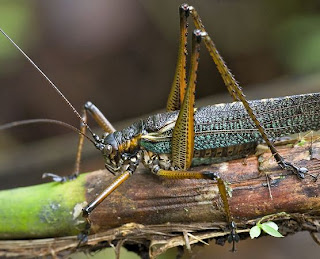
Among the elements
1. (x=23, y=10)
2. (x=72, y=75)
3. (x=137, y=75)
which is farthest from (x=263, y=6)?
(x=23, y=10)

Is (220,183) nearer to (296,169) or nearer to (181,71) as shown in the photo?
(296,169)

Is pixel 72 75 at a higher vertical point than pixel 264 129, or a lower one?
higher

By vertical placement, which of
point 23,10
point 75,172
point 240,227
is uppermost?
point 23,10

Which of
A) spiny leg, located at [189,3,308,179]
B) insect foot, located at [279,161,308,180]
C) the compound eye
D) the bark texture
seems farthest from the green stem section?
insect foot, located at [279,161,308,180]

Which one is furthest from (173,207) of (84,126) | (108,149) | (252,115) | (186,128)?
(84,126)

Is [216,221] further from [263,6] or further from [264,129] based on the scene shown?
[263,6]

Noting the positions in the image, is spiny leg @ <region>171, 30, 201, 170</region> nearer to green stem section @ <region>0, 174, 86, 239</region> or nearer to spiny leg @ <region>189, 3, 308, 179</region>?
spiny leg @ <region>189, 3, 308, 179</region>

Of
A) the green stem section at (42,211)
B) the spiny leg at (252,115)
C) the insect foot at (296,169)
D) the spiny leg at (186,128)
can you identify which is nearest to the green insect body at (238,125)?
the spiny leg at (186,128)

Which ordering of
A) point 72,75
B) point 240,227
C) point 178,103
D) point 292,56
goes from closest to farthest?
point 240,227
point 178,103
point 292,56
point 72,75
